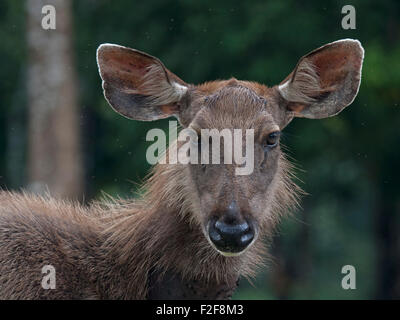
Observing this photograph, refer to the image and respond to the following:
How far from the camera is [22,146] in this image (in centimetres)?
2386

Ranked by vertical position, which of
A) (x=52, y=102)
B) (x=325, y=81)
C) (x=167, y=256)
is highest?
(x=52, y=102)

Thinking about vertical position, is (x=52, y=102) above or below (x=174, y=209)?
above

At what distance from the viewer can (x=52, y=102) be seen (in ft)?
45.8

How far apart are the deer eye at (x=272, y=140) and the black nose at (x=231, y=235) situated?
783 mm

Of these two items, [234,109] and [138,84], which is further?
[138,84]

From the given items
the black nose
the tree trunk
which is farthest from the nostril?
the tree trunk

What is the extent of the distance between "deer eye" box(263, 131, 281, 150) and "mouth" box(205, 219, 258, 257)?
745 millimetres

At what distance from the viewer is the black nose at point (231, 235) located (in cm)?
514

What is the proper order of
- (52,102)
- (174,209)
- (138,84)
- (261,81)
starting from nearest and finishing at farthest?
(174,209), (138,84), (52,102), (261,81)

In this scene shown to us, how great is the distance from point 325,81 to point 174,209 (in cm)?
160

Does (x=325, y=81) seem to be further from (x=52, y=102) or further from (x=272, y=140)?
(x=52, y=102)

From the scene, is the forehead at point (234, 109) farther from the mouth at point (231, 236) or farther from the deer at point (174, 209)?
the mouth at point (231, 236)

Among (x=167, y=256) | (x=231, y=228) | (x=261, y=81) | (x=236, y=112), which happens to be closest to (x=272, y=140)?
(x=236, y=112)
